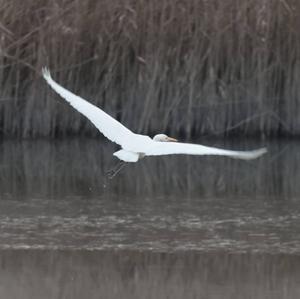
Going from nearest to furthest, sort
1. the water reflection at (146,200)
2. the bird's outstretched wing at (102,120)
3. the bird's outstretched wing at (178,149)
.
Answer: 1. the bird's outstretched wing at (178,149)
2. the bird's outstretched wing at (102,120)
3. the water reflection at (146,200)

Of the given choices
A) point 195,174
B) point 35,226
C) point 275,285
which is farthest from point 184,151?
point 195,174

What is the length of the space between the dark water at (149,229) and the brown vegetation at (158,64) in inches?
38.2

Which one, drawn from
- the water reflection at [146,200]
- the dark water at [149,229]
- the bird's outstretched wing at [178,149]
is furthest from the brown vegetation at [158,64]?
the bird's outstretched wing at [178,149]

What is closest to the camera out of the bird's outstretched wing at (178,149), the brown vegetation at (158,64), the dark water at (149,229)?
the bird's outstretched wing at (178,149)

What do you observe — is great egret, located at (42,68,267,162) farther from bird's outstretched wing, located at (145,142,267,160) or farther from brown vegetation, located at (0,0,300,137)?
brown vegetation, located at (0,0,300,137)

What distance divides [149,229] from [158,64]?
4.78 m

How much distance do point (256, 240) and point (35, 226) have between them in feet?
5.37

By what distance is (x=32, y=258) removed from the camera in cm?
817

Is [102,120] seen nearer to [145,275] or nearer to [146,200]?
[145,275]

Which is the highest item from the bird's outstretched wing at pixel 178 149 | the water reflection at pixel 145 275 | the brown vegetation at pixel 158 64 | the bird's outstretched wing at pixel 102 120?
the brown vegetation at pixel 158 64

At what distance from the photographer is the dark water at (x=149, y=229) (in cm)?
→ 765

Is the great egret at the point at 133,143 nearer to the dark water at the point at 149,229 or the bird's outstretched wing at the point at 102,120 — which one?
the bird's outstretched wing at the point at 102,120

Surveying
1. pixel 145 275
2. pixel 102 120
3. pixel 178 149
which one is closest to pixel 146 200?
pixel 102 120

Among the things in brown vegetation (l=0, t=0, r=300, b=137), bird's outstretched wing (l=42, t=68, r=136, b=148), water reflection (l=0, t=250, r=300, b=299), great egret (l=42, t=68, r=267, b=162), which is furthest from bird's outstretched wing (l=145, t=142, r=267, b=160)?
brown vegetation (l=0, t=0, r=300, b=137)
